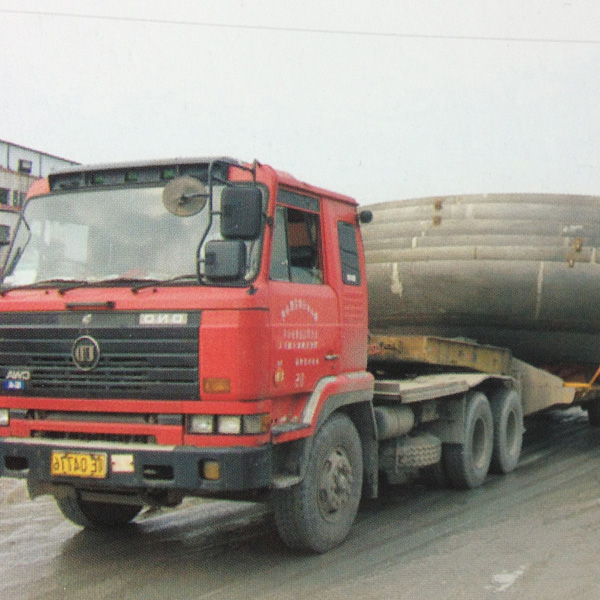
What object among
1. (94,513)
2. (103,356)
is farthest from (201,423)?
(94,513)

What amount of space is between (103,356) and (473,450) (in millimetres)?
4494

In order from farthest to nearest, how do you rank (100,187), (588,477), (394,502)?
(588,477)
(394,502)
(100,187)

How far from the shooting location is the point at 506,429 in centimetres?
861

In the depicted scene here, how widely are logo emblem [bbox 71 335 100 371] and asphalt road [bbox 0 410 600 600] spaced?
4.26ft

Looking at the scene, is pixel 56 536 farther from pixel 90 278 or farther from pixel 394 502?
pixel 394 502

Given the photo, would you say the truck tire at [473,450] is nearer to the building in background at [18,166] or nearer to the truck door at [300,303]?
the truck door at [300,303]

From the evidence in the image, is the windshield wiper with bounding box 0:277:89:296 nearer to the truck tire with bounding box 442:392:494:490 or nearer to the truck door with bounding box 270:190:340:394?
the truck door with bounding box 270:190:340:394

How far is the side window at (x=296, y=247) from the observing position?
5.18 meters

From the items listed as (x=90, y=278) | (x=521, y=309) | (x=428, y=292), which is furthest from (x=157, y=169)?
(x=521, y=309)

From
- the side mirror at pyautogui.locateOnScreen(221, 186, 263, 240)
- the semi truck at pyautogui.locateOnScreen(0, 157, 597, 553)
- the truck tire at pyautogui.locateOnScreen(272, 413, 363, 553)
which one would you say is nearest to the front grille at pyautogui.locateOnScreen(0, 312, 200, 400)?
the semi truck at pyautogui.locateOnScreen(0, 157, 597, 553)

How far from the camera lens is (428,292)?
8828mm

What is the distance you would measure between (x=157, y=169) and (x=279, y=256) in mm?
954

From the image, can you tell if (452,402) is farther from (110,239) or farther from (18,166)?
(18,166)

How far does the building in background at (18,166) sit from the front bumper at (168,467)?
3167 cm
